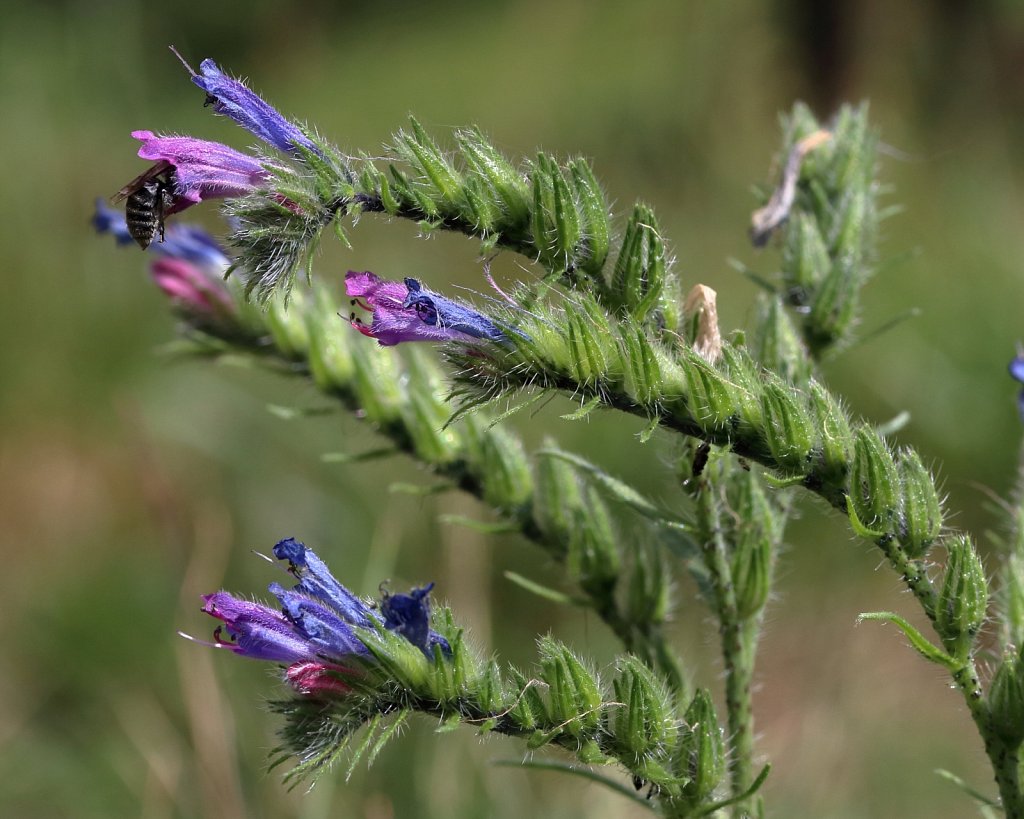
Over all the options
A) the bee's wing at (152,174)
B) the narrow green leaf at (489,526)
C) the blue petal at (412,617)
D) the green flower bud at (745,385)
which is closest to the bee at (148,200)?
the bee's wing at (152,174)

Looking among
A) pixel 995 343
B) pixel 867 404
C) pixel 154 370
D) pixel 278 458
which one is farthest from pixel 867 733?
Answer: pixel 154 370

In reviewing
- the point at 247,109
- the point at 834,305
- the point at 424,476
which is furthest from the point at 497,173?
the point at 424,476

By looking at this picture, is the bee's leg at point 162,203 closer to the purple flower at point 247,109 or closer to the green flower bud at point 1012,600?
the purple flower at point 247,109

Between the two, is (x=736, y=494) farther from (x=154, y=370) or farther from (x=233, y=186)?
(x=154, y=370)

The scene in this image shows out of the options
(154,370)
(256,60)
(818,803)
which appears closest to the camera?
(818,803)

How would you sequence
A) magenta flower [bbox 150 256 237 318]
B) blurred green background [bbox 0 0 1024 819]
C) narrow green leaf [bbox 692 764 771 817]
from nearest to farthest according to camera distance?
narrow green leaf [bbox 692 764 771 817]
magenta flower [bbox 150 256 237 318]
blurred green background [bbox 0 0 1024 819]

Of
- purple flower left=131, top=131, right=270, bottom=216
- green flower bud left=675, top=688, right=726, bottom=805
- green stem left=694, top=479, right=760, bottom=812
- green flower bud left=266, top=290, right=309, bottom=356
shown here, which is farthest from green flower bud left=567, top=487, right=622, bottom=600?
purple flower left=131, top=131, right=270, bottom=216

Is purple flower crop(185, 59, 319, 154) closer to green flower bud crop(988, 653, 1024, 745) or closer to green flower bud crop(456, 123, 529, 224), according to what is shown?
green flower bud crop(456, 123, 529, 224)
